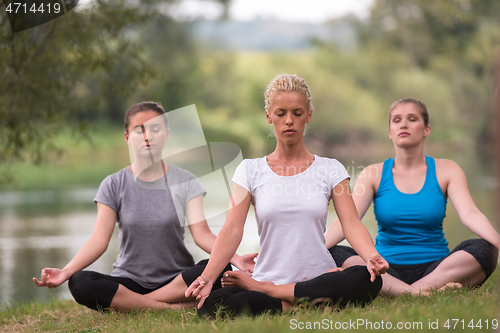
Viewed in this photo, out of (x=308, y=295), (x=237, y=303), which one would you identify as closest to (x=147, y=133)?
(x=237, y=303)

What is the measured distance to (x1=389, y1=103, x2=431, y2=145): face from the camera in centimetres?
399

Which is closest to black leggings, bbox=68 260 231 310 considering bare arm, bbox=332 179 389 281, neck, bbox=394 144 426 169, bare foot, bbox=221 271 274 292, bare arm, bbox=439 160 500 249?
bare foot, bbox=221 271 274 292

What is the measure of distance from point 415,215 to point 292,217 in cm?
112

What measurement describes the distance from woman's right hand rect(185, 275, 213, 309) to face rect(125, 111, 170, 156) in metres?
1.20

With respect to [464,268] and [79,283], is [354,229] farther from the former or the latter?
[79,283]

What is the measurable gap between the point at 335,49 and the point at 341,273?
4179cm

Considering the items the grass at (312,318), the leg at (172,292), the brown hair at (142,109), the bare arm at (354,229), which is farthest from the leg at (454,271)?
the brown hair at (142,109)

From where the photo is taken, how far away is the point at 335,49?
4331cm

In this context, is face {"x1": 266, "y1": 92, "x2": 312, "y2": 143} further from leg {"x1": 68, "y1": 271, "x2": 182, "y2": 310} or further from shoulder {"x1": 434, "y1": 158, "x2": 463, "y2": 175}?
leg {"x1": 68, "y1": 271, "x2": 182, "y2": 310}

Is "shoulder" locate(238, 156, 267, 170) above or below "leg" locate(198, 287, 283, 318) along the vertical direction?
above

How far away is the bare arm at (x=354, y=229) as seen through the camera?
3.09 meters

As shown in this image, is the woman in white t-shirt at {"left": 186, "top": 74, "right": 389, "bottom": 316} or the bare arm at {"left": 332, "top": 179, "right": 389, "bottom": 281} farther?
the woman in white t-shirt at {"left": 186, "top": 74, "right": 389, "bottom": 316}

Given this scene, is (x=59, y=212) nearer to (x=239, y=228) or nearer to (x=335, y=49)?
(x=239, y=228)

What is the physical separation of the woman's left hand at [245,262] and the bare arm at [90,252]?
37.0 inches
